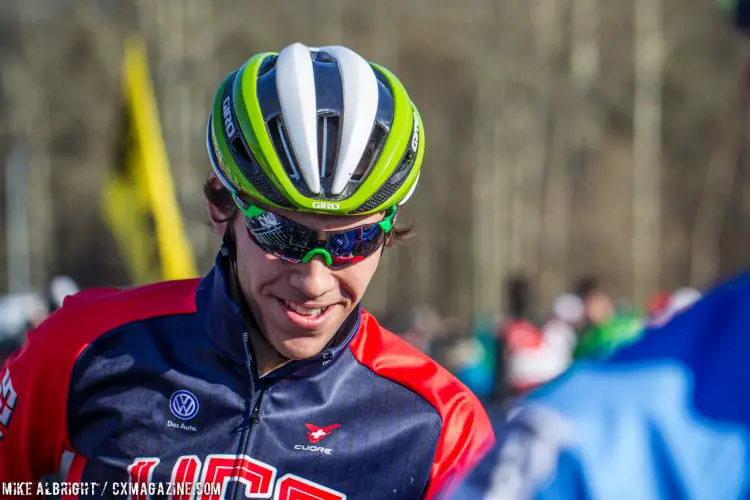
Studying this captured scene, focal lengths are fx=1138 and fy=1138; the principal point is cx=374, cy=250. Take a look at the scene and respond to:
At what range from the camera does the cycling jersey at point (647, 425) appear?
3.89 ft

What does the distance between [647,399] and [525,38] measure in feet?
102

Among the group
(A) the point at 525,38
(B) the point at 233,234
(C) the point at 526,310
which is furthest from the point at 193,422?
(A) the point at 525,38

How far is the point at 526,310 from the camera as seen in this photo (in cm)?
1294

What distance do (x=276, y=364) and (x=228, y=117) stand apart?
65cm

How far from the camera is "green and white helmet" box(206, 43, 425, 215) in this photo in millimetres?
2709

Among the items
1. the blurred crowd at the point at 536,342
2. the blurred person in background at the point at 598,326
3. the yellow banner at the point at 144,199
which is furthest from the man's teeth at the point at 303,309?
the blurred person in background at the point at 598,326

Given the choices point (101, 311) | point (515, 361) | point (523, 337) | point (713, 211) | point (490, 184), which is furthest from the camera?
point (713, 211)

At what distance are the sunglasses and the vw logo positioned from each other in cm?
41

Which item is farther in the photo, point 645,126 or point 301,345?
point 645,126

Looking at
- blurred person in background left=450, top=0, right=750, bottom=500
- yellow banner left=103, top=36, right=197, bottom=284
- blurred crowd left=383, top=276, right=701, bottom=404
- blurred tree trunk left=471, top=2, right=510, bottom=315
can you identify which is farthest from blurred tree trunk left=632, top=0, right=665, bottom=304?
blurred person in background left=450, top=0, right=750, bottom=500

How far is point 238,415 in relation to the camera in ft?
9.02

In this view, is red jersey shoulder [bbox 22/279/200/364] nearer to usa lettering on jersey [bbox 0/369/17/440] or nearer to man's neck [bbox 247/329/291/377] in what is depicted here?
usa lettering on jersey [bbox 0/369/17/440]

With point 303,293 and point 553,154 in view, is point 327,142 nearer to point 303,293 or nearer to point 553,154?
point 303,293

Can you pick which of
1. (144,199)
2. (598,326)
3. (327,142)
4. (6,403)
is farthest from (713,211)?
(6,403)
